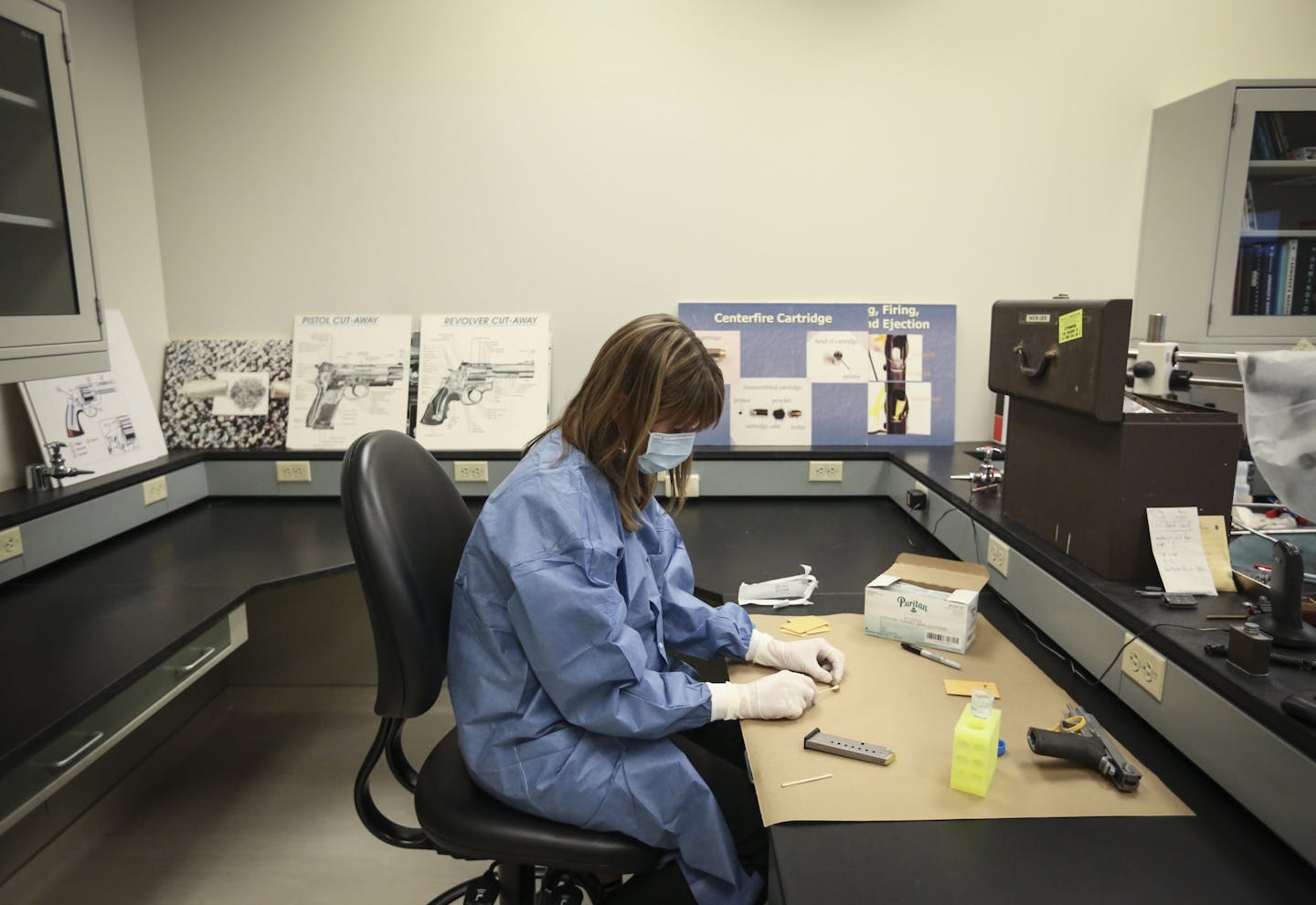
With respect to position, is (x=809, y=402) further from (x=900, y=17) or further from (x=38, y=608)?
(x=38, y=608)

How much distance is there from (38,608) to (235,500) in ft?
2.90

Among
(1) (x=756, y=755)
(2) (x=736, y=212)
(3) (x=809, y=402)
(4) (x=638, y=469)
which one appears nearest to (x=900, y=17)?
(2) (x=736, y=212)

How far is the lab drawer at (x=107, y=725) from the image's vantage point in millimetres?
1136

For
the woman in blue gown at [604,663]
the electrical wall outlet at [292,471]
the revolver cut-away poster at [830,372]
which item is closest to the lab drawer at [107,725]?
the woman in blue gown at [604,663]

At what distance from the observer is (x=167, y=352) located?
259 cm

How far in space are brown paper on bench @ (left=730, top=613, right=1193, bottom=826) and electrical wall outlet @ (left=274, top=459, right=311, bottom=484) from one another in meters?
1.60

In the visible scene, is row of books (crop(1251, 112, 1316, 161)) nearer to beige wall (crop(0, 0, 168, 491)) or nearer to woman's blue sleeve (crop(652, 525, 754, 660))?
woman's blue sleeve (crop(652, 525, 754, 660))

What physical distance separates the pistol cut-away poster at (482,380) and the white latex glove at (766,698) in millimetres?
1404

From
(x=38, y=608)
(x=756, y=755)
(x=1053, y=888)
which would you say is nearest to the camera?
(x=1053, y=888)

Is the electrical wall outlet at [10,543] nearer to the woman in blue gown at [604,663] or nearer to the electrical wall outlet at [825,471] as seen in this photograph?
the woman in blue gown at [604,663]

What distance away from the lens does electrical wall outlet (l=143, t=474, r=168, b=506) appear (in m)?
2.16

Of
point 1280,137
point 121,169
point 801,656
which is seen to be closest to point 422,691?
point 801,656

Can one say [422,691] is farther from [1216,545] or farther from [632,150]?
[632,150]

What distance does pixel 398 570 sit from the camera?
1215 mm
